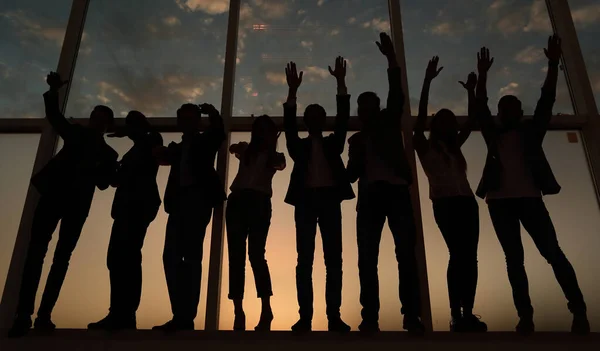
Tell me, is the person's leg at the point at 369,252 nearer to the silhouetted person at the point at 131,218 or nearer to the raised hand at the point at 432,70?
the raised hand at the point at 432,70

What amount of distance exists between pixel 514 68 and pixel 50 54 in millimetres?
3743

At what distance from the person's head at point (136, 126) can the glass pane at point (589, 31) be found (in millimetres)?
3208

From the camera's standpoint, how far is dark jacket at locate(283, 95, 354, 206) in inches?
84.6

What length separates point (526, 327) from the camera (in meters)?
1.89

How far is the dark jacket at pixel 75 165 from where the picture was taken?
2219 millimetres

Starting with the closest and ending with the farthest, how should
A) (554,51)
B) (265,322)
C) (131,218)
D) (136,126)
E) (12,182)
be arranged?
(265,322) → (131,218) → (554,51) → (136,126) → (12,182)

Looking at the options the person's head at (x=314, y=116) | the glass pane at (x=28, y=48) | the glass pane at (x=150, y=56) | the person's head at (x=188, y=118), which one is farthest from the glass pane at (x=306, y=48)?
the glass pane at (x=28, y=48)

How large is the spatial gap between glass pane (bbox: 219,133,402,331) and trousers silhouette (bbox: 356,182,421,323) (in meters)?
0.45

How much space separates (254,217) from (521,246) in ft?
4.77

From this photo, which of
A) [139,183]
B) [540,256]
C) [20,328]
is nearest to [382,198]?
[540,256]

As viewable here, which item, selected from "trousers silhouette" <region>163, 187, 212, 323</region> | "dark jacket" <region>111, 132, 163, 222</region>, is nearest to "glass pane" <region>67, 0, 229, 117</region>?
"dark jacket" <region>111, 132, 163, 222</region>

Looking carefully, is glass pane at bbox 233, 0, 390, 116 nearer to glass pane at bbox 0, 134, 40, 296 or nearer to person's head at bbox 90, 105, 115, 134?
person's head at bbox 90, 105, 115, 134

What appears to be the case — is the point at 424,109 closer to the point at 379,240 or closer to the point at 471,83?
the point at 471,83

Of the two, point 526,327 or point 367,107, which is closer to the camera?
point 526,327
